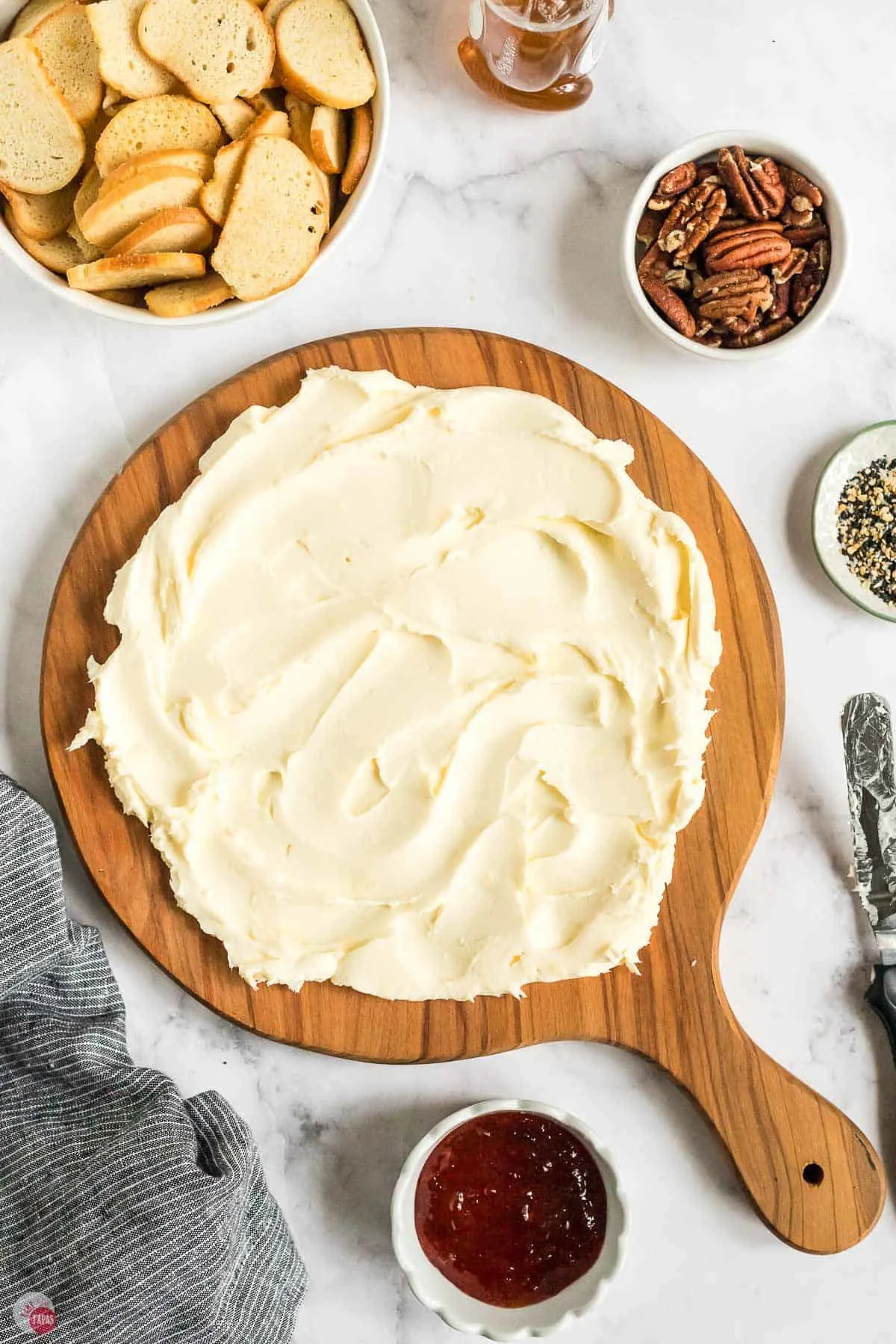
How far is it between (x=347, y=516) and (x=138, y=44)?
75 centimetres

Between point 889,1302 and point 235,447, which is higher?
point 235,447

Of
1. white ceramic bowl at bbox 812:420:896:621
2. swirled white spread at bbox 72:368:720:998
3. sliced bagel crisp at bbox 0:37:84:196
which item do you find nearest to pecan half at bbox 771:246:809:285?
white ceramic bowl at bbox 812:420:896:621

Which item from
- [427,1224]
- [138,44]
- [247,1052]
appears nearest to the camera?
[138,44]

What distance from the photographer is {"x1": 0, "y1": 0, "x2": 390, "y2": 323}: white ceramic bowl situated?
1559 millimetres

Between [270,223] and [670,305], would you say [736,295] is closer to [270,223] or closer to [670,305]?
[670,305]

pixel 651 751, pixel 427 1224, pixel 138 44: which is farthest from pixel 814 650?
pixel 138 44

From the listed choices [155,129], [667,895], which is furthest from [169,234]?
[667,895]

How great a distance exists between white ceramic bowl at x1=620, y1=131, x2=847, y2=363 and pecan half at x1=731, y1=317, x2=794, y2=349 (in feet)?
0.04

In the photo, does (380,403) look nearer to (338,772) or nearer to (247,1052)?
(338,772)

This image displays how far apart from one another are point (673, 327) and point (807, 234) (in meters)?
0.27

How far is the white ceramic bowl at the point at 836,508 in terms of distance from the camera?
5.85 feet

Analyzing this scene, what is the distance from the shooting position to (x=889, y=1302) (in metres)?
1.88

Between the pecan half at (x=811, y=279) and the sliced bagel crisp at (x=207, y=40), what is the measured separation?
0.91 meters

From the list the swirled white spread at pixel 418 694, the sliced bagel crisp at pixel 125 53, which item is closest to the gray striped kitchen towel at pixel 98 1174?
the swirled white spread at pixel 418 694
